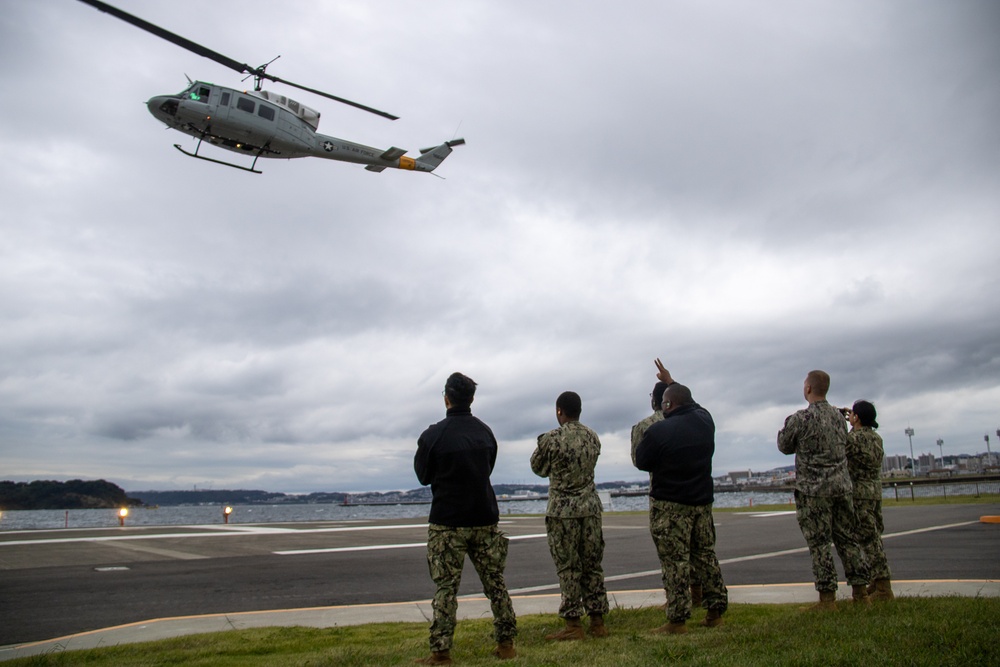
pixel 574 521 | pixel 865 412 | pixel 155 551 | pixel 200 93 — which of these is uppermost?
pixel 200 93

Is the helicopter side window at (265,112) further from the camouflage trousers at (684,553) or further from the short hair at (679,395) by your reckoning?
the camouflage trousers at (684,553)

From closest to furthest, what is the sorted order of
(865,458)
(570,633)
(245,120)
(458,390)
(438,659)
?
(438,659) → (458,390) → (570,633) → (865,458) → (245,120)

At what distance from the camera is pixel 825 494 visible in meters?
6.45

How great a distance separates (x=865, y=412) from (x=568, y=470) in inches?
151

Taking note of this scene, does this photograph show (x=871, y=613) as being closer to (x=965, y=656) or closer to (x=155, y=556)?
(x=965, y=656)

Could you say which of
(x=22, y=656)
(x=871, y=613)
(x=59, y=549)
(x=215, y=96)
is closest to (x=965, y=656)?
(x=871, y=613)

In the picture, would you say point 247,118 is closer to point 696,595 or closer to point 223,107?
point 223,107

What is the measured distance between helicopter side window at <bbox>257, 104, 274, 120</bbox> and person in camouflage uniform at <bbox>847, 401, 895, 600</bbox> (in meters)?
15.7

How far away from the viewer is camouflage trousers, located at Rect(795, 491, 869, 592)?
6410mm

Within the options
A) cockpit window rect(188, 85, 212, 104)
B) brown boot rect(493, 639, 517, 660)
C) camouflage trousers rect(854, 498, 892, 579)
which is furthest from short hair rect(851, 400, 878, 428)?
cockpit window rect(188, 85, 212, 104)

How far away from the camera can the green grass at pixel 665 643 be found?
4566mm

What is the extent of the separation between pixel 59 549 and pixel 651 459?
14.7 m

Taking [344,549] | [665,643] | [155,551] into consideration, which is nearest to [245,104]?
[155,551]

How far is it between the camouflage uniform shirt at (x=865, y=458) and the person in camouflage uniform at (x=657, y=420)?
206 cm
